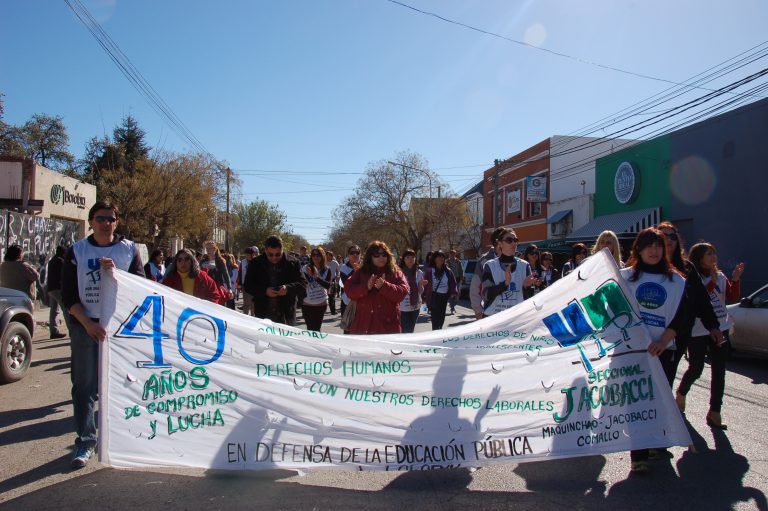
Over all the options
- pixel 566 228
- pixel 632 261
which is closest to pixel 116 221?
pixel 632 261

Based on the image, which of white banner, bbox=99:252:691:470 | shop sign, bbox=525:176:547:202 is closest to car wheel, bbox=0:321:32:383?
white banner, bbox=99:252:691:470

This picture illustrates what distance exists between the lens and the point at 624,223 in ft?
75.0

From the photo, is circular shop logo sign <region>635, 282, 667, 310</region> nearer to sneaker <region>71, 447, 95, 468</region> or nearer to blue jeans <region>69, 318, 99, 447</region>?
blue jeans <region>69, 318, 99, 447</region>

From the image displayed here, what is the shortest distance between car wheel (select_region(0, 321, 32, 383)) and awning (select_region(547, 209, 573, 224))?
27.6 m

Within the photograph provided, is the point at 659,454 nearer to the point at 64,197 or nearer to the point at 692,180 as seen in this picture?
the point at 692,180

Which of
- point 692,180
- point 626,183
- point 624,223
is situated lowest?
point 624,223

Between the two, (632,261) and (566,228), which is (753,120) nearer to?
(566,228)

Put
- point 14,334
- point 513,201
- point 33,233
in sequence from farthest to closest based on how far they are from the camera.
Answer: point 513,201
point 33,233
point 14,334

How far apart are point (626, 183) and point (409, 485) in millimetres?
23182

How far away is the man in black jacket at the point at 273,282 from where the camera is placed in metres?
6.02

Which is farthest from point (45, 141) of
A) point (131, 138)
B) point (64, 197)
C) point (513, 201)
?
point (513, 201)

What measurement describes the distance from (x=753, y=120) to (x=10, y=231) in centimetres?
2288

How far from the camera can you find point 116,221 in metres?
4.35

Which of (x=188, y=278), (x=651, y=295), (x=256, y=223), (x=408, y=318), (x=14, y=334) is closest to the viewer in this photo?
(x=651, y=295)
